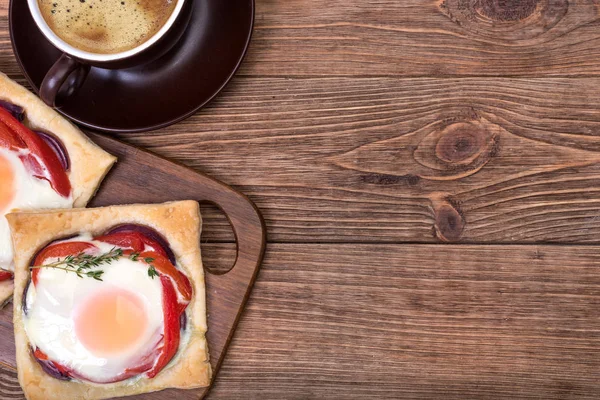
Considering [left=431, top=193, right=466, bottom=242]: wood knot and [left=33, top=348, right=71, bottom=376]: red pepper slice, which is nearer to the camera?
[left=33, top=348, right=71, bottom=376]: red pepper slice

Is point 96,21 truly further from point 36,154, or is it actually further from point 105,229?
point 105,229

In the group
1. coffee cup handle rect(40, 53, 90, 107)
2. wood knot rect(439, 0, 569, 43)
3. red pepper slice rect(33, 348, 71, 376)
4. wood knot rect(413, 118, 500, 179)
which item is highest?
wood knot rect(439, 0, 569, 43)

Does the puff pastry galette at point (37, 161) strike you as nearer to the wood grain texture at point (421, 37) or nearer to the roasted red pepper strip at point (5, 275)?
the roasted red pepper strip at point (5, 275)

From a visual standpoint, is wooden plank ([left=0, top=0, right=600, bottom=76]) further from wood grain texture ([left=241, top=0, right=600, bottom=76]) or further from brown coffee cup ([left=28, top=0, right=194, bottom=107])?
brown coffee cup ([left=28, top=0, right=194, bottom=107])

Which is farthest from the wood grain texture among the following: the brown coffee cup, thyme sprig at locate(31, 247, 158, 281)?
thyme sprig at locate(31, 247, 158, 281)

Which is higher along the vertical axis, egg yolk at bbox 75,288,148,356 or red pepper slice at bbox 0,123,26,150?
red pepper slice at bbox 0,123,26,150

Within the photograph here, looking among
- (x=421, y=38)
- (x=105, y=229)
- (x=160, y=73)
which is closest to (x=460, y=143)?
(x=421, y=38)

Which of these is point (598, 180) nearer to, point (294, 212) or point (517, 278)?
point (517, 278)
